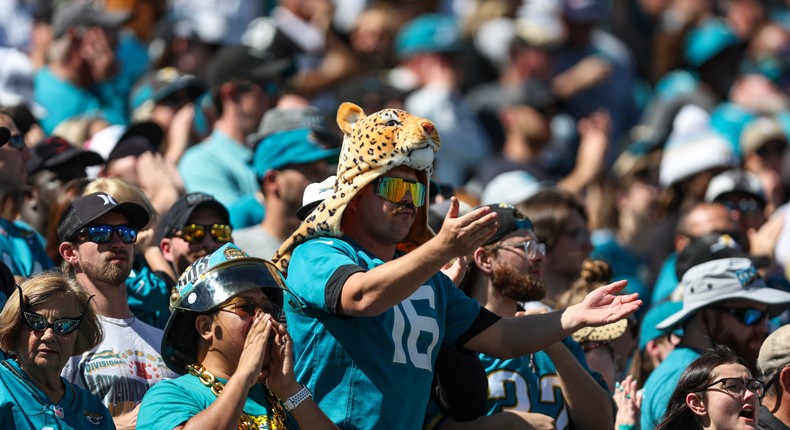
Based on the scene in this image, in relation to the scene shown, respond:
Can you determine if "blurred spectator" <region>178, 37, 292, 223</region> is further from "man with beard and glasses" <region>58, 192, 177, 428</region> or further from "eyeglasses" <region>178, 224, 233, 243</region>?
"man with beard and glasses" <region>58, 192, 177, 428</region>

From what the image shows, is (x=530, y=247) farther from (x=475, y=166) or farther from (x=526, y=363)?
(x=475, y=166)

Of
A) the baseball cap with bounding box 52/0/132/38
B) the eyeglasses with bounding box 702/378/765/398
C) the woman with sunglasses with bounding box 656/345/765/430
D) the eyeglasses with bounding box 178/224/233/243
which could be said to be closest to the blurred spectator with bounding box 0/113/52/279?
the eyeglasses with bounding box 178/224/233/243

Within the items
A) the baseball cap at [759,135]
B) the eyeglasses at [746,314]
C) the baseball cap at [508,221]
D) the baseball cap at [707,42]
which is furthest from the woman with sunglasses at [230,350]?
the baseball cap at [707,42]

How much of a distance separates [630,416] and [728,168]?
221 inches

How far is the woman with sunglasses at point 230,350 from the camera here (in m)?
4.91

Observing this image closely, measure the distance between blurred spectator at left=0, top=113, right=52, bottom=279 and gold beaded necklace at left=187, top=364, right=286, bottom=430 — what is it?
2.08m

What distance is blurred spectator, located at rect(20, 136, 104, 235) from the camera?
7.81 meters

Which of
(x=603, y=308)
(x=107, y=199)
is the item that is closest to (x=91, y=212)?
(x=107, y=199)

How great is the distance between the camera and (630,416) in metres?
6.34

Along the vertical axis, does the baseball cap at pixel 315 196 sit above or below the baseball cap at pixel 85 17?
below

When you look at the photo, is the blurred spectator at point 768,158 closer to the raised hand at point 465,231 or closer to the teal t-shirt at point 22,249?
the teal t-shirt at point 22,249

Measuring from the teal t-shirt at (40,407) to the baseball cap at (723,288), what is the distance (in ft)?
10.5

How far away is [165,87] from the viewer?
10.5m

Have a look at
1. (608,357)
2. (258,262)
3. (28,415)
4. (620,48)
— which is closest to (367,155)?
(258,262)
